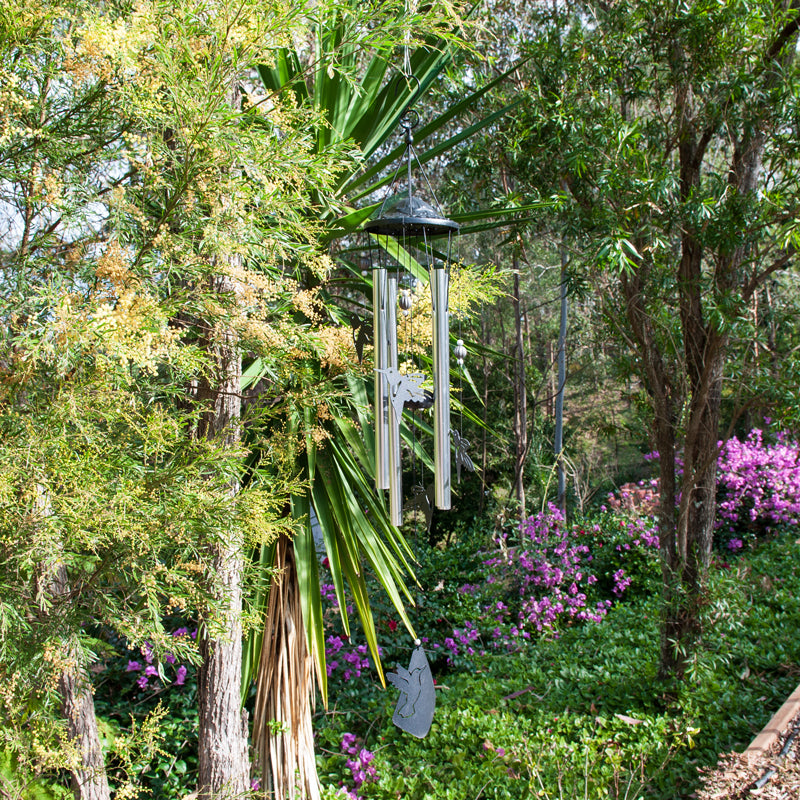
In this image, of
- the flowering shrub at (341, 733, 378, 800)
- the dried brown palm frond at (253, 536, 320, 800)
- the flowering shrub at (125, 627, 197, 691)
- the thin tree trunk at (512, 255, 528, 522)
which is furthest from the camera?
the thin tree trunk at (512, 255, 528, 522)

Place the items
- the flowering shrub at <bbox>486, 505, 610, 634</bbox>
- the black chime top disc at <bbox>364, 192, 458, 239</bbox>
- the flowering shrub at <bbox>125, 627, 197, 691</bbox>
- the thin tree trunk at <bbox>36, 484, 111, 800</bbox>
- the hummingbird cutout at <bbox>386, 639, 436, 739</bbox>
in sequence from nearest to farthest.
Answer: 1. the black chime top disc at <bbox>364, 192, 458, 239</bbox>
2. the thin tree trunk at <bbox>36, 484, 111, 800</bbox>
3. the hummingbird cutout at <bbox>386, 639, 436, 739</bbox>
4. the flowering shrub at <bbox>125, 627, 197, 691</bbox>
5. the flowering shrub at <bbox>486, 505, 610, 634</bbox>

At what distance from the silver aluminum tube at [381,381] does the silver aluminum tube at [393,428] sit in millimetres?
11

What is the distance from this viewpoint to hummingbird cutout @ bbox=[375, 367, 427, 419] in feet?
5.72

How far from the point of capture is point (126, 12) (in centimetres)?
186

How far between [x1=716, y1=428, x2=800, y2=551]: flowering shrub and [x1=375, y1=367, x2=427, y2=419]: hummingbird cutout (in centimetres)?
505

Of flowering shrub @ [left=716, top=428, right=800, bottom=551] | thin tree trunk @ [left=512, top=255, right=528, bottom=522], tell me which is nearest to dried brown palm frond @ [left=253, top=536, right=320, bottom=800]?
thin tree trunk @ [left=512, top=255, right=528, bottom=522]

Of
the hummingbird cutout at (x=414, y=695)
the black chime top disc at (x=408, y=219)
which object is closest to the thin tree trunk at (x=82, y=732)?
the hummingbird cutout at (x=414, y=695)

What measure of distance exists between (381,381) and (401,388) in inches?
2.2

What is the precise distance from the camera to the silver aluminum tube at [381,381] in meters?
1.73

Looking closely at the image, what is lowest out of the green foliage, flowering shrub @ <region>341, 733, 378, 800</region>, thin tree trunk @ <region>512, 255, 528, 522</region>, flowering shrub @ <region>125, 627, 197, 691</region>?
flowering shrub @ <region>341, 733, 378, 800</region>

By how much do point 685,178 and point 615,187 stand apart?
0.79m

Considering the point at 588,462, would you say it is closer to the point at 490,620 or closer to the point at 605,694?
the point at 490,620

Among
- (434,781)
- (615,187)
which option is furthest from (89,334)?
(434,781)

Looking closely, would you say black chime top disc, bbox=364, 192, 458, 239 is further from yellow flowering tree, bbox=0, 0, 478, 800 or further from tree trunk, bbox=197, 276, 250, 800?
tree trunk, bbox=197, 276, 250, 800
